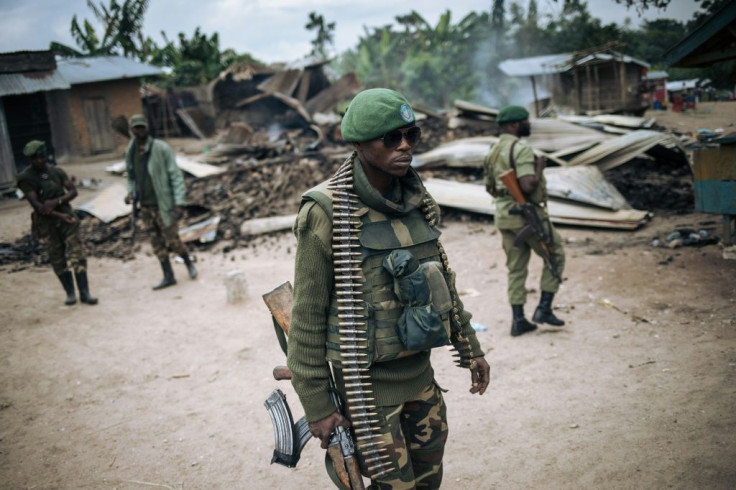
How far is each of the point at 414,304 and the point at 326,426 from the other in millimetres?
605

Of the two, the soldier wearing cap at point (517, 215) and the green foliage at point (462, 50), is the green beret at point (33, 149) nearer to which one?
the soldier wearing cap at point (517, 215)

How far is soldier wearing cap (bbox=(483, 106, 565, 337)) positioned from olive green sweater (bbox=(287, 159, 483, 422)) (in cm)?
345

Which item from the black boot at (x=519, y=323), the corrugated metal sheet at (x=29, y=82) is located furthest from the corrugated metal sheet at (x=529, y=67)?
the black boot at (x=519, y=323)

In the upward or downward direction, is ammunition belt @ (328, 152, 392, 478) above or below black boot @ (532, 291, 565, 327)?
above

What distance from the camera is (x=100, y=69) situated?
1986cm

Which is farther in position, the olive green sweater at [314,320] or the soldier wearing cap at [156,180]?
the soldier wearing cap at [156,180]

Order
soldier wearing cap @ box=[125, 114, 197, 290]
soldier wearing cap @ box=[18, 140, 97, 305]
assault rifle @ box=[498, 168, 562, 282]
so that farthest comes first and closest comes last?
soldier wearing cap @ box=[125, 114, 197, 290] < soldier wearing cap @ box=[18, 140, 97, 305] < assault rifle @ box=[498, 168, 562, 282]

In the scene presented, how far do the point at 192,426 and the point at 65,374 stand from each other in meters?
1.91

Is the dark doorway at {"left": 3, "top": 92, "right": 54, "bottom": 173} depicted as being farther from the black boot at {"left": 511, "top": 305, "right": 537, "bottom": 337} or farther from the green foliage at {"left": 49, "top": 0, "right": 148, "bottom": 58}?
the black boot at {"left": 511, "top": 305, "right": 537, "bottom": 337}

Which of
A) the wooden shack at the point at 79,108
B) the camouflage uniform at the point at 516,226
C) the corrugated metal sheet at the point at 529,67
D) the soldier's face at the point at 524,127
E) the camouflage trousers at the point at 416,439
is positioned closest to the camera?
the camouflage trousers at the point at 416,439

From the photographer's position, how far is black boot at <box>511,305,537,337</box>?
18.3ft

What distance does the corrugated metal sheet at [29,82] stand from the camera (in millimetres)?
14375

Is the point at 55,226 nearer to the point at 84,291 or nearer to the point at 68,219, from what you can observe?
the point at 68,219

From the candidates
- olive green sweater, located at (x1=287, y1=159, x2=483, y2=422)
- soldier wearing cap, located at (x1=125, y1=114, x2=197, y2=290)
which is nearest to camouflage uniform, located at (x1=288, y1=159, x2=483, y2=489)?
olive green sweater, located at (x1=287, y1=159, x2=483, y2=422)
